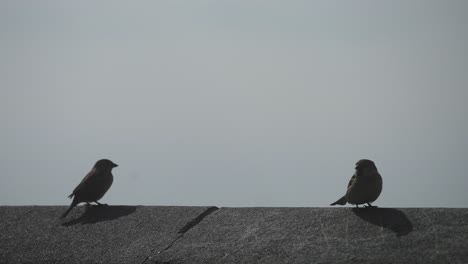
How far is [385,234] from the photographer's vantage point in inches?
185

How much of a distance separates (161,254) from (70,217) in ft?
5.42

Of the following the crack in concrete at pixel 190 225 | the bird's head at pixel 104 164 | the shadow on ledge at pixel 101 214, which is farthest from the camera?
the bird's head at pixel 104 164

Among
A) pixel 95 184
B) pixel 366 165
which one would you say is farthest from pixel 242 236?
pixel 95 184

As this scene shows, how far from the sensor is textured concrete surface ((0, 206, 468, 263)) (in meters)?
4.45

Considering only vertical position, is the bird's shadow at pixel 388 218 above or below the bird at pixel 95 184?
below

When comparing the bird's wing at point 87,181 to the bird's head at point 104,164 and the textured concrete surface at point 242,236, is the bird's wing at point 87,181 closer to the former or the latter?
the bird's head at point 104,164

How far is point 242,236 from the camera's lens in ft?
16.4

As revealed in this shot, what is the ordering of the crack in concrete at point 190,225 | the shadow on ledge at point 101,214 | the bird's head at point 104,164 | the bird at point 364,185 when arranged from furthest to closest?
the bird's head at point 104,164 → the bird at point 364,185 → the shadow on ledge at point 101,214 → the crack in concrete at point 190,225

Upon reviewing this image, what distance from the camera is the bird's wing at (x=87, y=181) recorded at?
7.67 m

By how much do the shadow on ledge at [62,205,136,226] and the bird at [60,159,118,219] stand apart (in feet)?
2.01

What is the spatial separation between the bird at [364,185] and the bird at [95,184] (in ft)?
10.6

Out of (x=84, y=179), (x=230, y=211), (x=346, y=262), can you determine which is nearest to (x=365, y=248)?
(x=346, y=262)

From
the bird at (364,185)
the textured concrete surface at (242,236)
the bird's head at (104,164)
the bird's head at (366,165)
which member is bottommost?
the textured concrete surface at (242,236)

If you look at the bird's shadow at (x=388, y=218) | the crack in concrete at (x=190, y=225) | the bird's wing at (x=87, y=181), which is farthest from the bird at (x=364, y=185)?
the bird's wing at (x=87, y=181)
